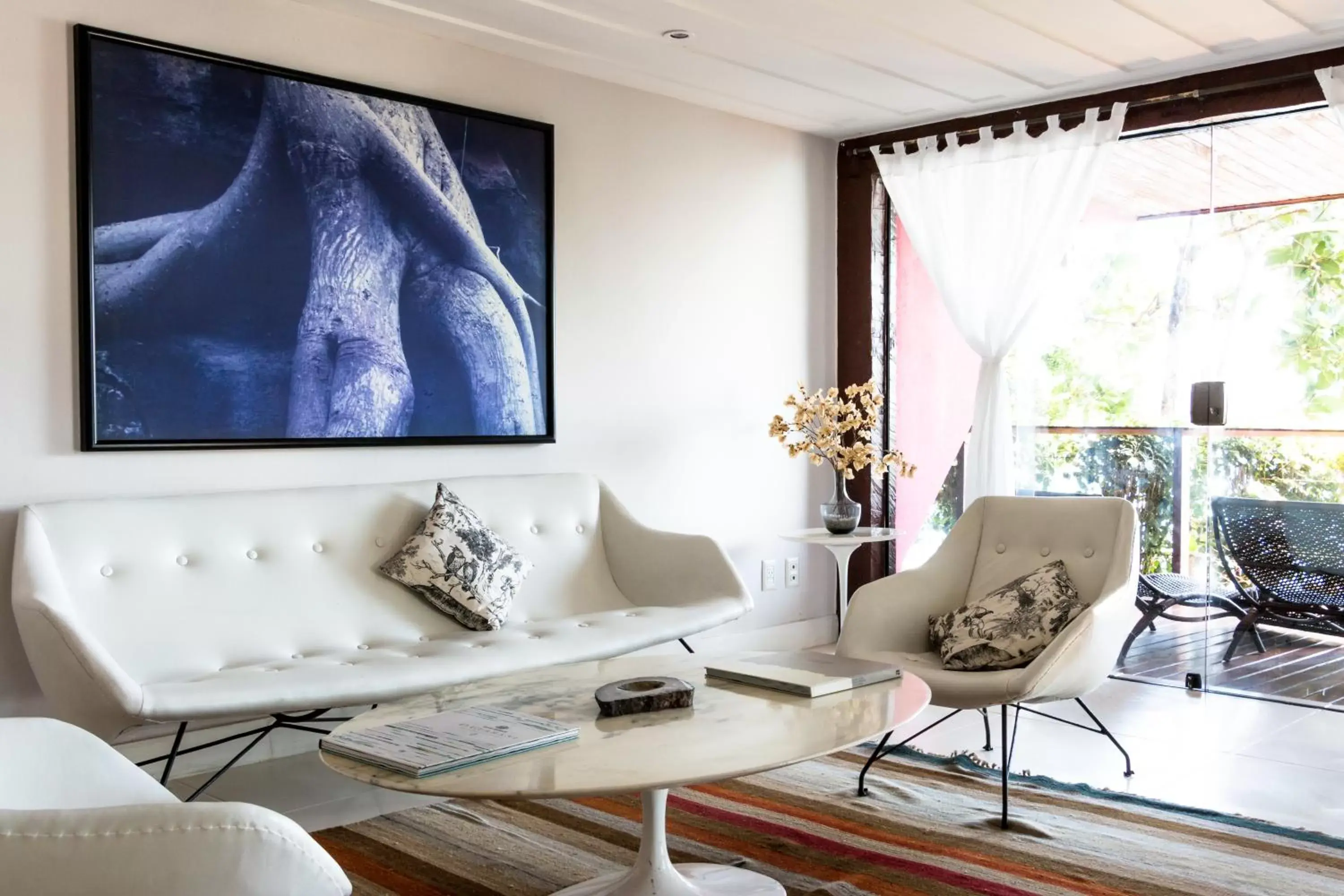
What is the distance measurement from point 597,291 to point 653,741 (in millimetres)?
2650

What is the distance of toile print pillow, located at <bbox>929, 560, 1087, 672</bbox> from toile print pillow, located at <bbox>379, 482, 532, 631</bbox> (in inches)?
50.7

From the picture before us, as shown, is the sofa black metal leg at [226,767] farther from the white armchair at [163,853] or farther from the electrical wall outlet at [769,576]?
the electrical wall outlet at [769,576]

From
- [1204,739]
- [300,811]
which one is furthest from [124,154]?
[1204,739]

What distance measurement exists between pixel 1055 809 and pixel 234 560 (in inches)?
87.5

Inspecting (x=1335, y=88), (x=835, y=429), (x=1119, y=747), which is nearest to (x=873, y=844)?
(x=1119, y=747)

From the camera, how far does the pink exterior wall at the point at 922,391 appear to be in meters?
5.21

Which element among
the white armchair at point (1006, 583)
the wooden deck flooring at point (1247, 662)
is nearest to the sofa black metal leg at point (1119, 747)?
the white armchair at point (1006, 583)

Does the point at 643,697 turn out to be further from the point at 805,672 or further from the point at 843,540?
the point at 843,540

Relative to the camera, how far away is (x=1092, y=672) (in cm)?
297

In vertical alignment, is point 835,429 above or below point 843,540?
A: above

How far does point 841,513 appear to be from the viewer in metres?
4.68

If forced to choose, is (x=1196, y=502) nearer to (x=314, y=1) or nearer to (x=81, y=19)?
(x=314, y=1)

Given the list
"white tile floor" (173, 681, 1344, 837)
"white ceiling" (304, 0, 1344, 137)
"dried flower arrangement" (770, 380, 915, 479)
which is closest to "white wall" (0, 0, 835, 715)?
"white ceiling" (304, 0, 1344, 137)

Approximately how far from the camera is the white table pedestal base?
92.1 inches
